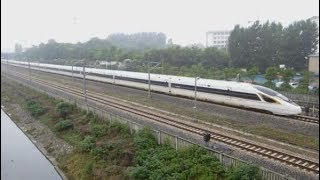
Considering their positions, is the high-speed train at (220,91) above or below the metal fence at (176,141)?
above

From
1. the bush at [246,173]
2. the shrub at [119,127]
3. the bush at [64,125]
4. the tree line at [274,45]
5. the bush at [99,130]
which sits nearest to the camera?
the bush at [246,173]

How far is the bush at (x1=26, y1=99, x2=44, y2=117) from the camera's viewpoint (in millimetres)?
41906

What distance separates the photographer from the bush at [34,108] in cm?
4191

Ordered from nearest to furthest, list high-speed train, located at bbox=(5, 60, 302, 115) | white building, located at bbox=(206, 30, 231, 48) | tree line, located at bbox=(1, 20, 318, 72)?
high-speed train, located at bbox=(5, 60, 302, 115)
tree line, located at bbox=(1, 20, 318, 72)
white building, located at bbox=(206, 30, 231, 48)

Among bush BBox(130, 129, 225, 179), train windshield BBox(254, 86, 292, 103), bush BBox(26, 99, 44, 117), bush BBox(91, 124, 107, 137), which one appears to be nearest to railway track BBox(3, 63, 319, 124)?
train windshield BBox(254, 86, 292, 103)

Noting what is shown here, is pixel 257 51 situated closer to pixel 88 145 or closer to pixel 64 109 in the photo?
pixel 64 109

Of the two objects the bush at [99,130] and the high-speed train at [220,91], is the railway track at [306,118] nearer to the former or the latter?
the high-speed train at [220,91]

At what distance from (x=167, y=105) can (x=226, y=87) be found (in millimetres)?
7143

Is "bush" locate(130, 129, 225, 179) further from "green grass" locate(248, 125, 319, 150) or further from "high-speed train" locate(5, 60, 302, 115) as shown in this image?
"high-speed train" locate(5, 60, 302, 115)

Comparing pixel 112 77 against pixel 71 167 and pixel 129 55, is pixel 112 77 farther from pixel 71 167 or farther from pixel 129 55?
pixel 71 167

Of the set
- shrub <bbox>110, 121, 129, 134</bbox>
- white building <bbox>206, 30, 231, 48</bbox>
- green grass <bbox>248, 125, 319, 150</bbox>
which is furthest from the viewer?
white building <bbox>206, 30, 231, 48</bbox>

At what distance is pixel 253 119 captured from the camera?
29.1m

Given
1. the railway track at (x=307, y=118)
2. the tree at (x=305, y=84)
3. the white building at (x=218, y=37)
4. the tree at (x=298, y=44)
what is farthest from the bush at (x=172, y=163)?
the white building at (x=218, y=37)

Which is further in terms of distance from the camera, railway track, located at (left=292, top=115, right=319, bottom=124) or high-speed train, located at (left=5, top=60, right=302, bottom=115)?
high-speed train, located at (left=5, top=60, right=302, bottom=115)
